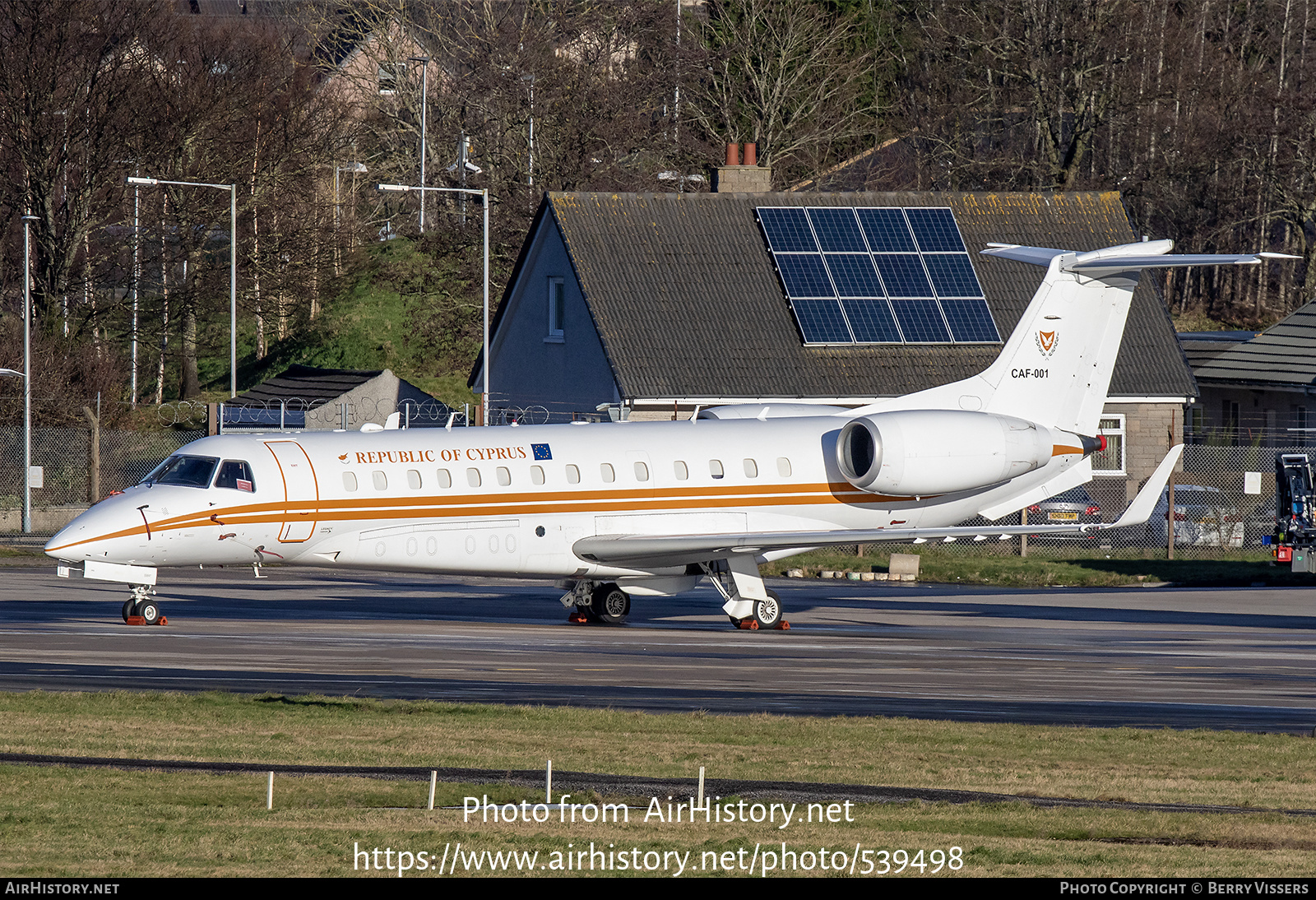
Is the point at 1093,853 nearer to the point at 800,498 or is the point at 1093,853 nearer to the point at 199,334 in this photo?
the point at 800,498

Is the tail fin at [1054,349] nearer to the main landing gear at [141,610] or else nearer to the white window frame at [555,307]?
the main landing gear at [141,610]

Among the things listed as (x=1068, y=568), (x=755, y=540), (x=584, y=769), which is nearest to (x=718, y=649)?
(x=755, y=540)

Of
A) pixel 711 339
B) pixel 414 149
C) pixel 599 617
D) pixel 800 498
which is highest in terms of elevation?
pixel 414 149

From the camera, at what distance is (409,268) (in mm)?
75625

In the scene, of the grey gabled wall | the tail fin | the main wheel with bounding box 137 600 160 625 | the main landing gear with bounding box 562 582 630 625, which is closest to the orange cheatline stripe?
the main wheel with bounding box 137 600 160 625

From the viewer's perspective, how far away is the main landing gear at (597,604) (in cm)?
2886

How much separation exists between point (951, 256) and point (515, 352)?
12.3 metres

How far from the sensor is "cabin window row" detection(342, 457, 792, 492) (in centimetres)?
2628

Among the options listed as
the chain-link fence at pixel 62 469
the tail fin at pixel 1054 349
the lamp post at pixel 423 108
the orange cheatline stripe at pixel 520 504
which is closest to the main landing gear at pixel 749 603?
the orange cheatline stripe at pixel 520 504

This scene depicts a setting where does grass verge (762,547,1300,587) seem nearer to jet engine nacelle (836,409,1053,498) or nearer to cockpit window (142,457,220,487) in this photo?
jet engine nacelle (836,409,1053,498)

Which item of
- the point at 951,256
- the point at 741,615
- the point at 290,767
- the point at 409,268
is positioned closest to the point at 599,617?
the point at 741,615

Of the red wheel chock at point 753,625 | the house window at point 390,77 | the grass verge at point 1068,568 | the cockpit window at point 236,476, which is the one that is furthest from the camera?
the house window at point 390,77

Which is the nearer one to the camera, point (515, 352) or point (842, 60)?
point (515, 352)

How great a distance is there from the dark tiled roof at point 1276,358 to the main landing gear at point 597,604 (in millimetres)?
29620
